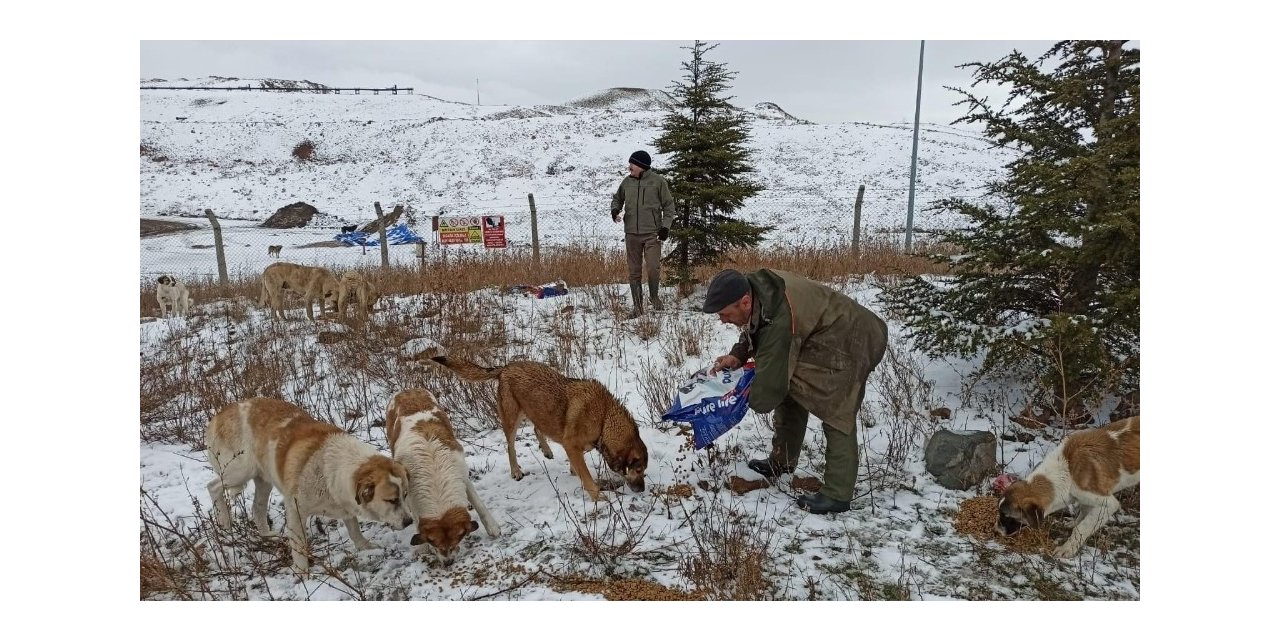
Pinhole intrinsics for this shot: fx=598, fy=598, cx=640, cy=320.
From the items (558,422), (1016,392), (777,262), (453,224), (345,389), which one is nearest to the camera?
(558,422)

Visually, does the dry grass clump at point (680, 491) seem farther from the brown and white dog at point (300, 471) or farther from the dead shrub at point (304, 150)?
the dead shrub at point (304, 150)

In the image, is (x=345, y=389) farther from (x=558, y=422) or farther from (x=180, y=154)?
(x=180, y=154)

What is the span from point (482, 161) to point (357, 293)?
27883 millimetres

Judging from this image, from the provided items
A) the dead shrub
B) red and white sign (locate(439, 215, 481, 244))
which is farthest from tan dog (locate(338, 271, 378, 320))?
the dead shrub

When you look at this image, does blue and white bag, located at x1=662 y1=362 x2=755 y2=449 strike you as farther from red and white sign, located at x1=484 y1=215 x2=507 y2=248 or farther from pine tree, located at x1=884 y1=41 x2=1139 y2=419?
red and white sign, located at x1=484 y1=215 x2=507 y2=248

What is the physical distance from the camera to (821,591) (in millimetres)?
3680

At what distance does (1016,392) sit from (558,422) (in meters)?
4.81

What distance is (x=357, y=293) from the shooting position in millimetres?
10359

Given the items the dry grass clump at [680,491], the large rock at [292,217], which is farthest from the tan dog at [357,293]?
the large rock at [292,217]

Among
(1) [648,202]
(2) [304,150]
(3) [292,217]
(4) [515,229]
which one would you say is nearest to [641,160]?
(1) [648,202]

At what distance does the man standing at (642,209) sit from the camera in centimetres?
940

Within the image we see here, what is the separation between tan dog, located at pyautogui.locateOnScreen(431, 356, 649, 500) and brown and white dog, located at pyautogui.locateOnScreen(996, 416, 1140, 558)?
103 inches

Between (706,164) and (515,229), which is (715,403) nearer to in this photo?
(706,164)
